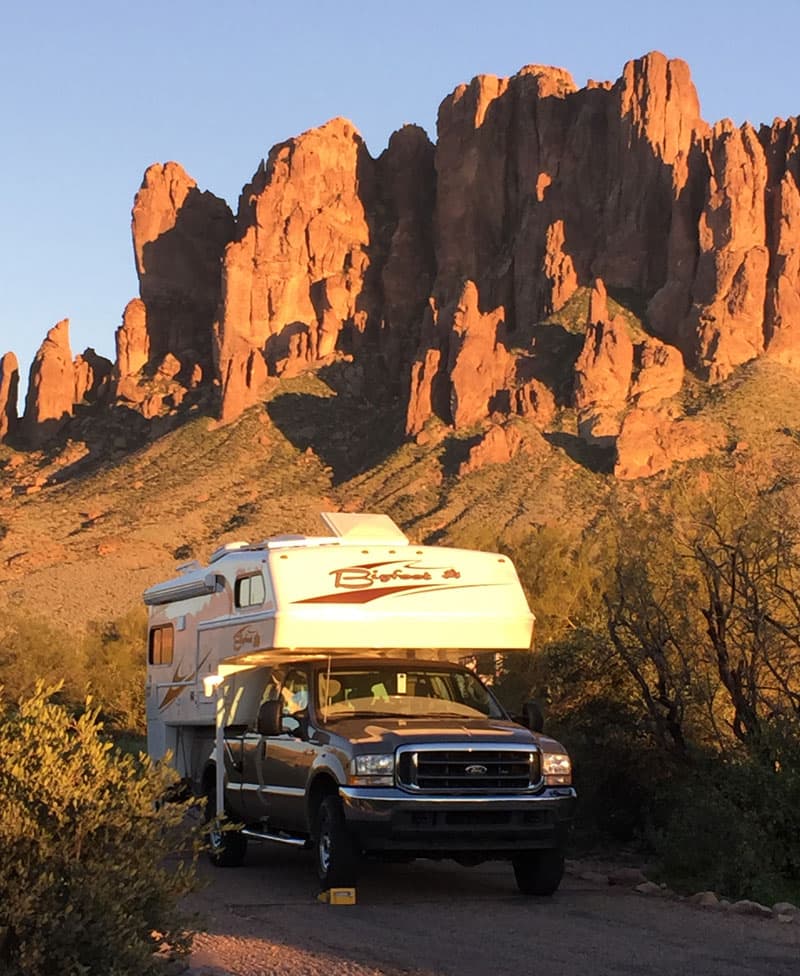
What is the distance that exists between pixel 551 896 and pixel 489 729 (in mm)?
1388

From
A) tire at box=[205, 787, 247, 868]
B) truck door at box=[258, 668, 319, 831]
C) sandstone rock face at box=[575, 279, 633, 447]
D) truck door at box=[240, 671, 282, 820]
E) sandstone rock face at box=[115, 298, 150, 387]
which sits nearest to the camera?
truck door at box=[258, 668, 319, 831]

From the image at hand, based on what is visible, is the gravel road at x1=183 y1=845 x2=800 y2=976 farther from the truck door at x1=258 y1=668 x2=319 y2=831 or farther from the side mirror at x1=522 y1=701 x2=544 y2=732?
Result: the side mirror at x1=522 y1=701 x2=544 y2=732

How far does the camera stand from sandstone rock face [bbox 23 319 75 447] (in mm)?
103312

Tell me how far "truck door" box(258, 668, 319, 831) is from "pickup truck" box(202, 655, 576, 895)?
13mm

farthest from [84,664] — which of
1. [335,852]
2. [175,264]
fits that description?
[175,264]

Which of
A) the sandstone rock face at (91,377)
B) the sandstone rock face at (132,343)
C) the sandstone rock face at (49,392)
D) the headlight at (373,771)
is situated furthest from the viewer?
the sandstone rock face at (91,377)

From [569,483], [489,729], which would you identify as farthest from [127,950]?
[569,483]

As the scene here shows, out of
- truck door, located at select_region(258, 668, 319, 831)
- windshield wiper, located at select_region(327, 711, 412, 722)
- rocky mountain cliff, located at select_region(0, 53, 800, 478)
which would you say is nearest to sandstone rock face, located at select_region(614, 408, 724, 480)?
rocky mountain cliff, located at select_region(0, 53, 800, 478)

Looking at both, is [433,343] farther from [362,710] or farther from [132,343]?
[362,710]

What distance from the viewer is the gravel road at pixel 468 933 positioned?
8.32 m

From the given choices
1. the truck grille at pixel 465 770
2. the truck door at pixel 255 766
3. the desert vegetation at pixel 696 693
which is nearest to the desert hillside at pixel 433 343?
the desert vegetation at pixel 696 693

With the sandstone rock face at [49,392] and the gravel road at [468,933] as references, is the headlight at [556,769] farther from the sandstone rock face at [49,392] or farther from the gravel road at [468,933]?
the sandstone rock face at [49,392]

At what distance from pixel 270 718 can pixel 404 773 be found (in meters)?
1.57

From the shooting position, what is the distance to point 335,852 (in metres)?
11.0
